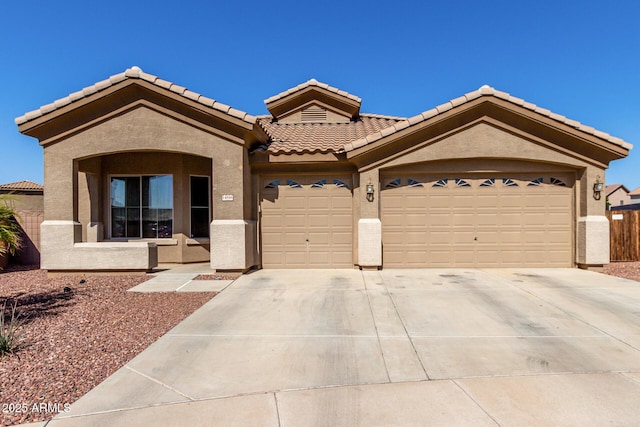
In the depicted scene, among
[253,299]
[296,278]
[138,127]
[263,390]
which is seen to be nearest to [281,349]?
[263,390]

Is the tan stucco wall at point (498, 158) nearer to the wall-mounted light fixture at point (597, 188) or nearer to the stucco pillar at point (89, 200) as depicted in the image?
the wall-mounted light fixture at point (597, 188)

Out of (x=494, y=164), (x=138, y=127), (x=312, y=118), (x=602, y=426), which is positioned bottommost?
(x=602, y=426)

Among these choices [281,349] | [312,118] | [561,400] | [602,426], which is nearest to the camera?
[602,426]

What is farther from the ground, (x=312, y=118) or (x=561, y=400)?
(x=312, y=118)

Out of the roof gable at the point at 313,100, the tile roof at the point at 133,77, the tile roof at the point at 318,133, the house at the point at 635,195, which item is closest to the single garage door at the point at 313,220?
the tile roof at the point at 318,133

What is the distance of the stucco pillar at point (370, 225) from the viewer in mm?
10438

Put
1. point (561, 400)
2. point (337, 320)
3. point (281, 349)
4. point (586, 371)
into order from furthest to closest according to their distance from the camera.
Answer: point (337, 320) < point (281, 349) < point (586, 371) < point (561, 400)

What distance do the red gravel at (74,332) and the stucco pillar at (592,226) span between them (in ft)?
32.4

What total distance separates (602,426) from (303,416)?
2.55 metres

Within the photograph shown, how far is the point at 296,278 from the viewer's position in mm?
9578

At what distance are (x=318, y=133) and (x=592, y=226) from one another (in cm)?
864

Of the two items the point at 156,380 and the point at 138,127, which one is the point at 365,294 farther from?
the point at 138,127

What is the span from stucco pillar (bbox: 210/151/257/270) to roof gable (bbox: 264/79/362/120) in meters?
5.87

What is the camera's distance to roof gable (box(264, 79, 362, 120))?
15.2 m
